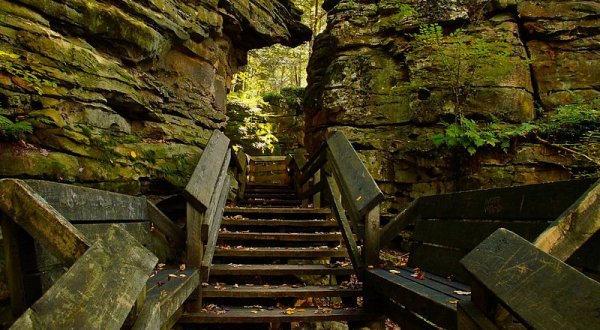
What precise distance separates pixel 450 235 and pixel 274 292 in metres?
1.89

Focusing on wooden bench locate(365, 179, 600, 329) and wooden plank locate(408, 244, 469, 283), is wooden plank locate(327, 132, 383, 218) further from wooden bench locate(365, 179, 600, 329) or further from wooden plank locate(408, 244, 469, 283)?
wooden plank locate(408, 244, 469, 283)

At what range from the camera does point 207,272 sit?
3711 mm

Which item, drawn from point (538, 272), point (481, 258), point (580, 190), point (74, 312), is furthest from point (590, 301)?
point (74, 312)

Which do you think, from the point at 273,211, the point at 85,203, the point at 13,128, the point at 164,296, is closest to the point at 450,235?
the point at 164,296

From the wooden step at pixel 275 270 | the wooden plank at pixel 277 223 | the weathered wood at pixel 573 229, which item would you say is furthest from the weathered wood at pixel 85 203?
the weathered wood at pixel 573 229

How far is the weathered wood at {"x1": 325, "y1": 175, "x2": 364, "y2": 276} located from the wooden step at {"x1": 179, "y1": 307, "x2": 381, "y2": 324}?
0.54 m

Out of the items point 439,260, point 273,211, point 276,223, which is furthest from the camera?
point 273,211

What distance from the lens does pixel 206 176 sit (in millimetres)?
3996

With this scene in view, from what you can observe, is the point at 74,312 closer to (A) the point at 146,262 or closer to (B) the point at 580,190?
(A) the point at 146,262

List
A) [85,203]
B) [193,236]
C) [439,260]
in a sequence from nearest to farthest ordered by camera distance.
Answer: [85,203] → [439,260] → [193,236]

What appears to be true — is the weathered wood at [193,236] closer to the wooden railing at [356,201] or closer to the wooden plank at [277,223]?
the wooden railing at [356,201]

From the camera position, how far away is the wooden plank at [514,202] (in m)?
2.14

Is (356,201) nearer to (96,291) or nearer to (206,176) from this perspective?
(206,176)

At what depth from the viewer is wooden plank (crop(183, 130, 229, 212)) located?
3487mm
